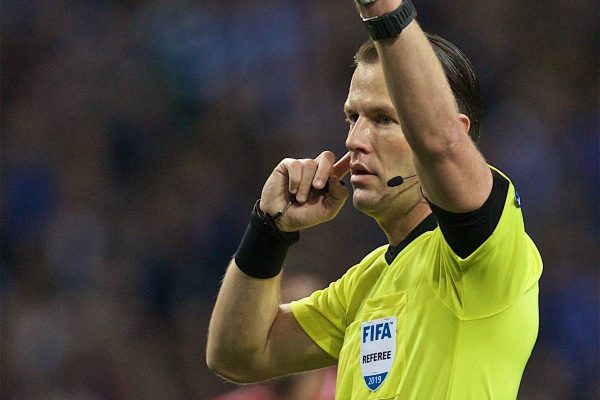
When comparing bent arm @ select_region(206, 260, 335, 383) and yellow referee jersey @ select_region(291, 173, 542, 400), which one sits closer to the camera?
yellow referee jersey @ select_region(291, 173, 542, 400)

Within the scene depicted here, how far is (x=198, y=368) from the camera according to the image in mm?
6527

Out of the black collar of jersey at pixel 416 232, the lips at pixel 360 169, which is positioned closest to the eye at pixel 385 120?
the lips at pixel 360 169

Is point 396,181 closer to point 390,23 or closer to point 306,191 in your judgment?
point 306,191

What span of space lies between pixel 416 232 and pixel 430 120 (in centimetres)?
59

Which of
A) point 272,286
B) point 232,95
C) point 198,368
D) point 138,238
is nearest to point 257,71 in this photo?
point 232,95

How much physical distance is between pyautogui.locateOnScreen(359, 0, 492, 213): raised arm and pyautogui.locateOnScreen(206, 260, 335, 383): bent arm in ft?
2.85

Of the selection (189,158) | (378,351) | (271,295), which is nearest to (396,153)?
(378,351)

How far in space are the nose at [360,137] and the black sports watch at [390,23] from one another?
56 centimetres

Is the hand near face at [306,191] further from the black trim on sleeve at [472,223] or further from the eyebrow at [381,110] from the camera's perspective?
the black trim on sleeve at [472,223]

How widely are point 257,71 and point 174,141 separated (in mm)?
742

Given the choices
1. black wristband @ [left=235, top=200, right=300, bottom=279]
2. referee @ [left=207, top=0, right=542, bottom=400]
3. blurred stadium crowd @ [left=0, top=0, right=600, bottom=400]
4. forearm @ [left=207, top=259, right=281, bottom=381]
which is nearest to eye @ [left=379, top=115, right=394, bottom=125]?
referee @ [left=207, top=0, right=542, bottom=400]

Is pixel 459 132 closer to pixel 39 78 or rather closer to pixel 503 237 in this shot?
pixel 503 237

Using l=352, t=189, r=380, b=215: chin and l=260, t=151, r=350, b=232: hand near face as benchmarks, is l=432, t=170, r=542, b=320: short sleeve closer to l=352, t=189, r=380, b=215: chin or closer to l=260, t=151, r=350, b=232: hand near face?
l=352, t=189, r=380, b=215: chin

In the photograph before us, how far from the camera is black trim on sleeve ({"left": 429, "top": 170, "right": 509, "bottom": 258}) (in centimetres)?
222
